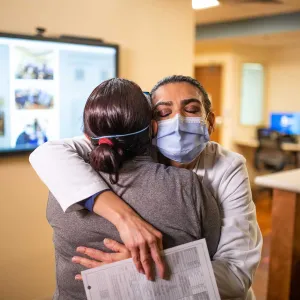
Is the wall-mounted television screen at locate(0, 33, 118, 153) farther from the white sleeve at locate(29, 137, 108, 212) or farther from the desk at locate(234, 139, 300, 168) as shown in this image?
the desk at locate(234, 139, 300, 168)

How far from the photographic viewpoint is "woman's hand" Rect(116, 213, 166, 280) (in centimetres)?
90

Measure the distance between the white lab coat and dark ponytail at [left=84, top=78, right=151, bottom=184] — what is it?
0.06m

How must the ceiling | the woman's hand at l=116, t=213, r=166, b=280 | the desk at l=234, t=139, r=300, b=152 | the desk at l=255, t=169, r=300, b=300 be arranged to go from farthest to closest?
the desk at l=234, t=139, r=300, b=152 → the ceiling → the desk at l=255, t=169, r=300, b=300 → the woman's hand at l=116, t=213, r=166, b=280

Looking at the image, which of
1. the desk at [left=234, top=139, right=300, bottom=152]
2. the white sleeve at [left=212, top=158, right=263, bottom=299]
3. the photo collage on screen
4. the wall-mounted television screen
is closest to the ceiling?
the desk at [left=234, top=139, right=300, bottom=152]

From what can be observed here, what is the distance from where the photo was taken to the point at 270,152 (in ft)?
19.5

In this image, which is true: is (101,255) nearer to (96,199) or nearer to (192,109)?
(96,199)

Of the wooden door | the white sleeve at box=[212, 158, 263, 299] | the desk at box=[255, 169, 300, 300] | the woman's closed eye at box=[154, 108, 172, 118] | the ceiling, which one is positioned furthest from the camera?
the wooden door

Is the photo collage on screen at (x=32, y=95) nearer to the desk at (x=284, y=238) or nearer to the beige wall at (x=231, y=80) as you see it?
the desk at (x=284, y=238)

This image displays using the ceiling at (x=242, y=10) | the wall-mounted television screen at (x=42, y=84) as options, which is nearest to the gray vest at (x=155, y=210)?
the wall-mounted television screen at (x=42, y=84)

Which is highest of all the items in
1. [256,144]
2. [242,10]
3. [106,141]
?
[242,10]

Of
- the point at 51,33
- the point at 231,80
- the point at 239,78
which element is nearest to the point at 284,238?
the point at 51,33

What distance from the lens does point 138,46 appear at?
295 centimetres

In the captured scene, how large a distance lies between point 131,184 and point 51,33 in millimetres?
Result: 1821

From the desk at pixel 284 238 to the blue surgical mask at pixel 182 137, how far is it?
119 cm
